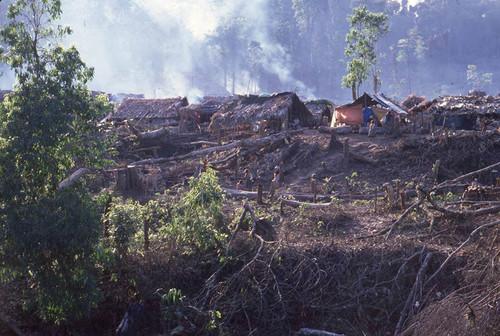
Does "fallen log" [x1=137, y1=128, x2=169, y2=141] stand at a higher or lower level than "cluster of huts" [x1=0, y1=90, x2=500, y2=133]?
lower

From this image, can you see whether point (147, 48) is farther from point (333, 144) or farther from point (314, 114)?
point (333, 144)

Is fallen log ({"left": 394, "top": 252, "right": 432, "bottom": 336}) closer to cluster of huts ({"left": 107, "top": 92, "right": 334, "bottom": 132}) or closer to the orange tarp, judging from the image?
cluster of huts ({"left": 107, "top": 92, "right": 334, "bottom": 132})

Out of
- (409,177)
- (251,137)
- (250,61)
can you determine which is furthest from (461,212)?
(250,61)

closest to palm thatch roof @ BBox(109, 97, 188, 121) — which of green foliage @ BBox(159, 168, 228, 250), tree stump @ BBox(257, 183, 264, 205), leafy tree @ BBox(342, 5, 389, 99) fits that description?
leafy tree @ BBox(342, 5, 389, 99)

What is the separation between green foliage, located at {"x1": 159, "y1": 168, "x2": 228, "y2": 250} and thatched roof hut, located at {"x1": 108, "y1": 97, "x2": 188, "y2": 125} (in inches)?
792

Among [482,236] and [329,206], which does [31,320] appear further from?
[482,236]

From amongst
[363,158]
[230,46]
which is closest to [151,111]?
[363,158]

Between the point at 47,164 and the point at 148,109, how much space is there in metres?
23.0

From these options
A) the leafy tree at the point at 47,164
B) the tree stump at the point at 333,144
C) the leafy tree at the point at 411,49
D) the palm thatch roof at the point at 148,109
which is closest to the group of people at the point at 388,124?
the tree stump at the point at 333,144

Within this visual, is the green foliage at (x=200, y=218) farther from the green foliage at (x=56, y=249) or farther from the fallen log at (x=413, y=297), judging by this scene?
the fallen log at (x=413, y=297)

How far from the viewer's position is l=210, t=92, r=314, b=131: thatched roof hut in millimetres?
22531

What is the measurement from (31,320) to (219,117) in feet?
57.0

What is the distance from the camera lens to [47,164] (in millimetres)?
6113

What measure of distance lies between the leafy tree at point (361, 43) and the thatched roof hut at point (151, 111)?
10947 millimetres
